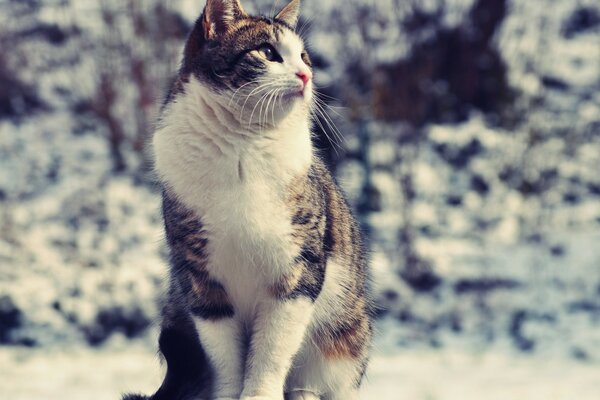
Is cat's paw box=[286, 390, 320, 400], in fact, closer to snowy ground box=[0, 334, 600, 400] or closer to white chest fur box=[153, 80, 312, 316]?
white chest fur box=[153, 80, 312, 316]

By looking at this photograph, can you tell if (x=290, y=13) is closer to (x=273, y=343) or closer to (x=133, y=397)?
(x=273, y=343)

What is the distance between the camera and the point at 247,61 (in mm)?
2287

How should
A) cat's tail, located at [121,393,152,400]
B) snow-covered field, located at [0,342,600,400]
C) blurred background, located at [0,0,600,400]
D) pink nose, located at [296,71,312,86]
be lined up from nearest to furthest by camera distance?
pink nose, located at [296,71,312,86] < cat's tail, located at [121,393,152,400] < snow-covered field, located at [0,342,600,400] < blurred background, located at [0,0,600,400]

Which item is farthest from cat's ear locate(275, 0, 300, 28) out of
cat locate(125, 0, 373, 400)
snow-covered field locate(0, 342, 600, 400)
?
snow-covered field locate(0, 342, 600, 400)

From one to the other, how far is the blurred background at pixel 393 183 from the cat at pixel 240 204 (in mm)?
1955

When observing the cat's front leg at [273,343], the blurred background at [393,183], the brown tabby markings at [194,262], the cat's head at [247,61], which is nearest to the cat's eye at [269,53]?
the cat's head at [247,61]

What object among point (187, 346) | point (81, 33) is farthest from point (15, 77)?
point (187, 346)

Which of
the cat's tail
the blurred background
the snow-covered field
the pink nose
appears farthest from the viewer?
the blurred background

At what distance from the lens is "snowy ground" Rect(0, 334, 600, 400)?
413 cm

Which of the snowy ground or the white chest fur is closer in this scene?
the white chest fur

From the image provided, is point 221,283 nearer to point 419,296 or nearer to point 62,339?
point 62,339

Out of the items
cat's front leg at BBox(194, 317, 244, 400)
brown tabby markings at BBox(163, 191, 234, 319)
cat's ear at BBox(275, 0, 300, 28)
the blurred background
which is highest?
the blurred background

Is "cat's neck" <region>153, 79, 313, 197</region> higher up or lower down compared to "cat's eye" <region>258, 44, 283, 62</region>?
lower down

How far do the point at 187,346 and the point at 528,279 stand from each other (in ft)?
11.9
